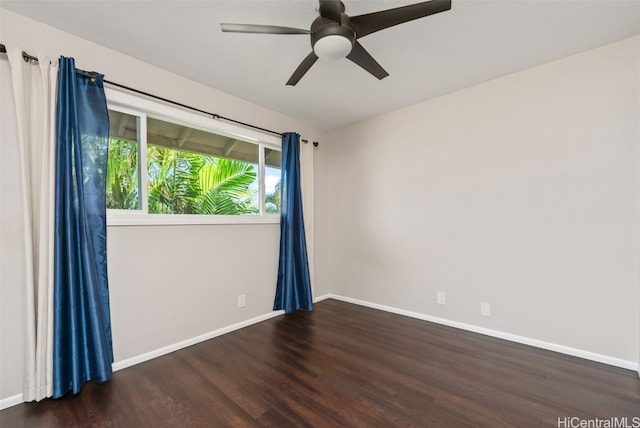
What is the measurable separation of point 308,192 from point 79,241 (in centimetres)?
241

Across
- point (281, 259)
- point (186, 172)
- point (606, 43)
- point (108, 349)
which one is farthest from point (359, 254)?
point (606, 43)

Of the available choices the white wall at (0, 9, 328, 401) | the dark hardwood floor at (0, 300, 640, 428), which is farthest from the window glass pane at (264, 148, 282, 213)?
the dark hardwood floor at (0, 300, 640, 428)

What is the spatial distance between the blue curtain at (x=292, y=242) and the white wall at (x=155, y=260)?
0.13m

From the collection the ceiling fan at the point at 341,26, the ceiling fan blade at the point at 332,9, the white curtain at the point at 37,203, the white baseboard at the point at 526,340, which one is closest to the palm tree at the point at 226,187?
the white curtain at the point at 37,203

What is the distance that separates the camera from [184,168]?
2762 mm

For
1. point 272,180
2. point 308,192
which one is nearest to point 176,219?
point 272,180

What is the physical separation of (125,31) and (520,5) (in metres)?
2.69

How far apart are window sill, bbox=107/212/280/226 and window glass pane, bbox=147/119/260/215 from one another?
10cm

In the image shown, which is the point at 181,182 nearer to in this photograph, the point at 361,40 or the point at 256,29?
the point at 256,29

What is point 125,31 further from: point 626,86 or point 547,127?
point 626,86

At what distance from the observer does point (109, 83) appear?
7.07 ft

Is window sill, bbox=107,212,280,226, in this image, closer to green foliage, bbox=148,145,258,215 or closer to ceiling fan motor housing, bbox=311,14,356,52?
green foliage, bbox=148,145,258,215

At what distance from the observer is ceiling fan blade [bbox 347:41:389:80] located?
1725mm

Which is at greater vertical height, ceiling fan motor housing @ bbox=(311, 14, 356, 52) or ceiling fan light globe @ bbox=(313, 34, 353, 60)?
ceiling fan motor housing @ bbox=(311, 14, 356, 52)
